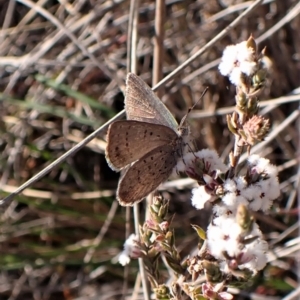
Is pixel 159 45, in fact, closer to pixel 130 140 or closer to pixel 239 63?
pixel 130 140

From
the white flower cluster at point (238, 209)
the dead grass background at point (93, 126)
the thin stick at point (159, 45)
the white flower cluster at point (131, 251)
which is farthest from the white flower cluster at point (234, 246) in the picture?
the dead grass background at point (93, 126)

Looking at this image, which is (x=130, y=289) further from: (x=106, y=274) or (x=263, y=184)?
(x=263, y=184)

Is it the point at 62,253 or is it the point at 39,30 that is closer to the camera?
the point at 62,253

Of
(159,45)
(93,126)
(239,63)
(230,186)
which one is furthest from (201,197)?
(93,126)

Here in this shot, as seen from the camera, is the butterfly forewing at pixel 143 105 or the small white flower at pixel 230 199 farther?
the butterfly forewing at pixel 143 105

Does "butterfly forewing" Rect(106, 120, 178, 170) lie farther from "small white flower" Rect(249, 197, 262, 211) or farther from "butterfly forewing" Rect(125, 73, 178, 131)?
"small white flower" Rect(249, 197, 262, 211)

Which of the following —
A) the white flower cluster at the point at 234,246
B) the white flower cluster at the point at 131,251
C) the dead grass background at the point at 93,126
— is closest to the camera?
the white flower cluster at the point at 234,246

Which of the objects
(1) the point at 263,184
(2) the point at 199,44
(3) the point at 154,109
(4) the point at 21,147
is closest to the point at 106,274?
(4) the point at 21,147

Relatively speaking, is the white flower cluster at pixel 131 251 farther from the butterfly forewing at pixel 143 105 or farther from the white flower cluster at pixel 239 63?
the white flower cluster at pixel 239 63
